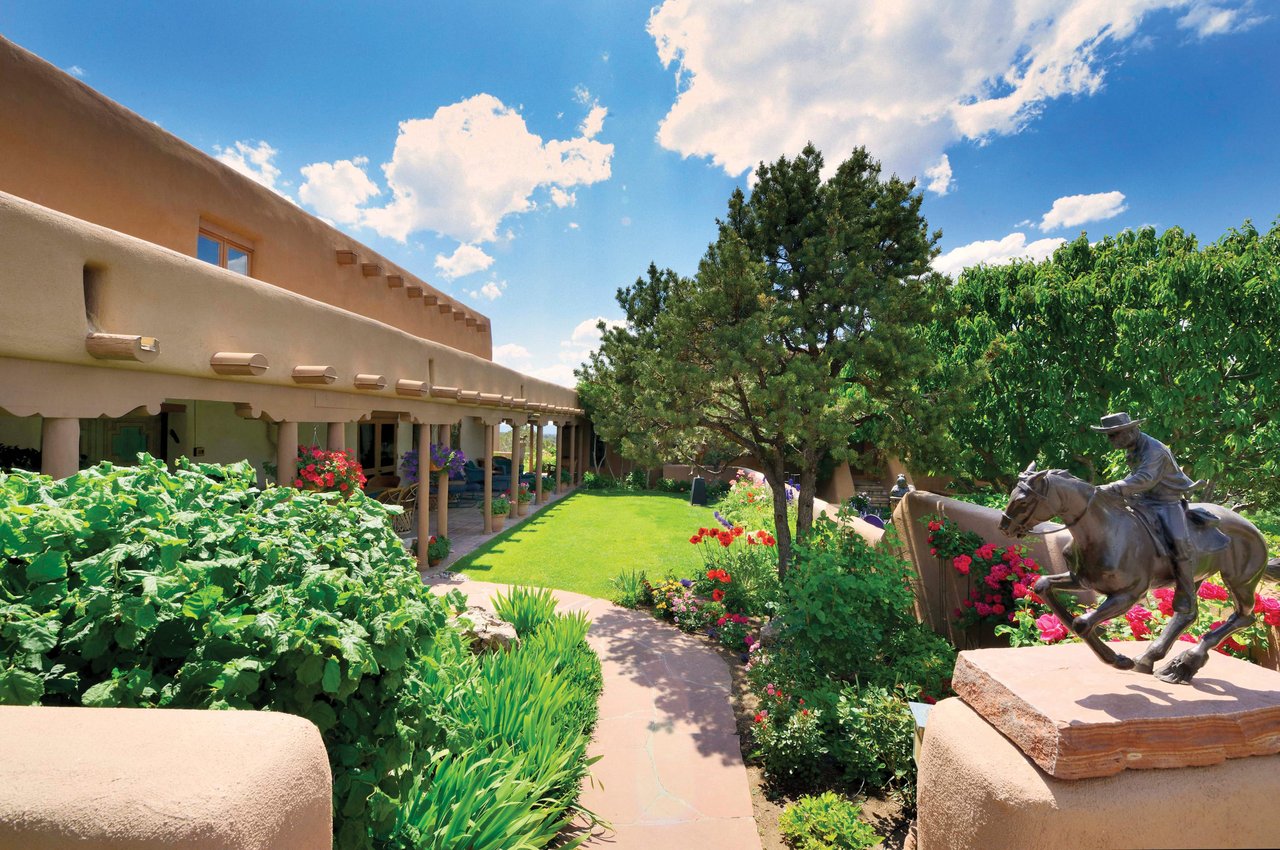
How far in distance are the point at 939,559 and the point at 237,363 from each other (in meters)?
8.66

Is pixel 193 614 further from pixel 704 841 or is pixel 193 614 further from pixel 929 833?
pixel 929 833

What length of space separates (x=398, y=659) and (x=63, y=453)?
15.3 feet

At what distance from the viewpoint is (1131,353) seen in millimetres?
12250

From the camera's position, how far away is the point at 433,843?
254 cm

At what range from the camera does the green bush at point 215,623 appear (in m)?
1.82

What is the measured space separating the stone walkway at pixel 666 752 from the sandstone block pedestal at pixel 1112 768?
5.55 feet

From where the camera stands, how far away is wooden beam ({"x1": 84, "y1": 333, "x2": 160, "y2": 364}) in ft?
14.5

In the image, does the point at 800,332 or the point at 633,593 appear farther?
the point at 633,593

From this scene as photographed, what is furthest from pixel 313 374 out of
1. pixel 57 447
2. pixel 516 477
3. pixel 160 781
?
pixel 516 477

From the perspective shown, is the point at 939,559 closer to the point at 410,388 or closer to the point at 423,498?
the point at 410,388

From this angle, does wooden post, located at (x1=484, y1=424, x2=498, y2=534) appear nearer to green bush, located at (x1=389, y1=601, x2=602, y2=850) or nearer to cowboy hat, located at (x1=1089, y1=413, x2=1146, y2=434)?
green bush, located at (x1=389, y1=601, x2=602, y2=850)

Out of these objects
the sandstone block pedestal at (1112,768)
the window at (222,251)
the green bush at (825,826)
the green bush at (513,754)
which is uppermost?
the window at (222,251)

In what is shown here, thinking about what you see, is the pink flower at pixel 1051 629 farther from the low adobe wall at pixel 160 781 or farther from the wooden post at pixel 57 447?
the wooden post at pixel 57 447

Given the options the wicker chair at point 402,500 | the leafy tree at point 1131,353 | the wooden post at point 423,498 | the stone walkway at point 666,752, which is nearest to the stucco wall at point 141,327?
the wooden post at point 423,498
